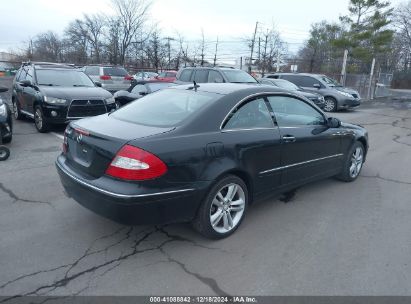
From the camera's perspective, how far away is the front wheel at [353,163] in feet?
17.8

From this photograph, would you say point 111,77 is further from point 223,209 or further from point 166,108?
point 223,209

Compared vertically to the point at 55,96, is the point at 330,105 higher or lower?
lower

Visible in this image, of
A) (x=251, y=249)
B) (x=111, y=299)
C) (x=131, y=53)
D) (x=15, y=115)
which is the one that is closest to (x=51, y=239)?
(x=111, y=299)

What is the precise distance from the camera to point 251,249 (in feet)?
11.5

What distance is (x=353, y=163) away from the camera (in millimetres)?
5609

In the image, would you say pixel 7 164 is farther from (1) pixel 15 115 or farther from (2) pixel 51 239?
(1) pixel 15 115

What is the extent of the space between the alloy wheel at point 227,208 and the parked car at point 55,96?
5.82 meters

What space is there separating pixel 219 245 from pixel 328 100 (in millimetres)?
14053

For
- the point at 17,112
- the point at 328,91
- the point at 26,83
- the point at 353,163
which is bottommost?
the point at 17,112

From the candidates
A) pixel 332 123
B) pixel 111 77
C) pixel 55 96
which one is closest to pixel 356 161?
pixel 332 123

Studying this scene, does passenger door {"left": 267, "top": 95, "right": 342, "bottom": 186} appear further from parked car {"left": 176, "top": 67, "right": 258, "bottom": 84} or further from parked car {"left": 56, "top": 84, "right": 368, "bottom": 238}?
parked car {"left": 176, "top": 67, "right": 258, "bottom": 84}

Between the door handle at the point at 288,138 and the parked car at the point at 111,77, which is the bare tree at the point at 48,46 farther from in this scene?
the door handle at the point at 288,138

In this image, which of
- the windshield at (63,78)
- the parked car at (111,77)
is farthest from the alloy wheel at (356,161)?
the parked car at (111,77)

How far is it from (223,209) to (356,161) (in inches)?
120
